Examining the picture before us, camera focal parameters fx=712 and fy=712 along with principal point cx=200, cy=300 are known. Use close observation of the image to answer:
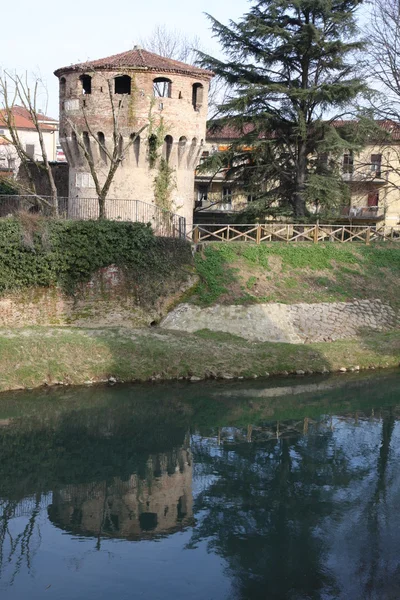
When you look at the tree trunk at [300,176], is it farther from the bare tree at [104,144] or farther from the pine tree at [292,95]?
the bare tree at [104,144]

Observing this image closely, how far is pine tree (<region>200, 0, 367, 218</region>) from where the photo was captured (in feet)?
101

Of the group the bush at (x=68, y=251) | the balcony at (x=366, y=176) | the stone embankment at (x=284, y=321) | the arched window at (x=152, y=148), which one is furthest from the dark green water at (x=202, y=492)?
the balcony at (x=366, y=176)

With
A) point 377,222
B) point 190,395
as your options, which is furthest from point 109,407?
point 377,222

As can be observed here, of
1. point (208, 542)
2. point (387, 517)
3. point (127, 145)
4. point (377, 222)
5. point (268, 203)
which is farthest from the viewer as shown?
point (377, 222)

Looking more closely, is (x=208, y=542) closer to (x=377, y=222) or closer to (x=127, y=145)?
(x=127, y=145)

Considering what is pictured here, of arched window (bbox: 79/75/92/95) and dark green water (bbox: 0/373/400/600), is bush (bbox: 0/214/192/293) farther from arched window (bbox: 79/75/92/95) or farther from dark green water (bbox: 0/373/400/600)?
arched window (bbox: 79/75/92/95)

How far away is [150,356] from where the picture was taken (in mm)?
22641

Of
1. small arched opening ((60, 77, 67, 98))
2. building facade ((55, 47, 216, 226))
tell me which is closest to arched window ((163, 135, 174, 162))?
building facade ((55, 47, 216, 226))

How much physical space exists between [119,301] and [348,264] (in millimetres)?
10210

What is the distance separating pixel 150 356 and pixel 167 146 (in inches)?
423

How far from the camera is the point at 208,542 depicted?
12.5 meters

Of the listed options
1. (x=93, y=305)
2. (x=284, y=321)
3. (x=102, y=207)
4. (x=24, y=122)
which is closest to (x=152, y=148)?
(x=102, y=207)

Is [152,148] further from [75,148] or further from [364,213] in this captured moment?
[364,213]

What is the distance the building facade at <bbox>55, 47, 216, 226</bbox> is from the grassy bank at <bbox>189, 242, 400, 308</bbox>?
4.12 meters
